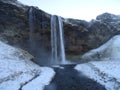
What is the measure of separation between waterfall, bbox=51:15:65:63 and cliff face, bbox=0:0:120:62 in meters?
1.00

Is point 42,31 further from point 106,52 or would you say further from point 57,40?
point 106,52

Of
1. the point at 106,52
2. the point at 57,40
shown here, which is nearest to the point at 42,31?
the point at 57,40

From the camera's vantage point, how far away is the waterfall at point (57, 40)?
4806 centimetres

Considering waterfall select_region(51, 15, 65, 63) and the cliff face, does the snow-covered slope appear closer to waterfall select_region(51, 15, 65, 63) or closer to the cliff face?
the cliff face

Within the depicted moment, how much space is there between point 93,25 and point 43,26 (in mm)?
12770

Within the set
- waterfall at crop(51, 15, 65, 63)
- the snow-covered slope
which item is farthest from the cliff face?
the snow-covered slope

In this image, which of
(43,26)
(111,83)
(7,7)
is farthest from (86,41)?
(111,83)

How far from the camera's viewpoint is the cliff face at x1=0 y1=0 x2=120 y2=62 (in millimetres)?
46500

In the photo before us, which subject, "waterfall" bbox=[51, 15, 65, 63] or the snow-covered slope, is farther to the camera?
"waterfall" bbox=[51, 15, 65, 63]

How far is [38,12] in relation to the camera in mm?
48250

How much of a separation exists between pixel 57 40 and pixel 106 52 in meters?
10.3

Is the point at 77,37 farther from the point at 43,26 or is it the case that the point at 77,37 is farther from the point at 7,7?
the point at 7,7

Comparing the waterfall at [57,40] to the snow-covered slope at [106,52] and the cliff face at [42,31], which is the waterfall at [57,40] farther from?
the snow-covered slope at [106,52]

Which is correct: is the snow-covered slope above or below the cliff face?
below
